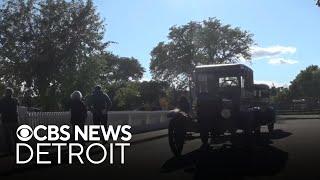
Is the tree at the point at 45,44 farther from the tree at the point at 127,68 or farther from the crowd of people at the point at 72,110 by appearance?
the tree at the point at 127,68

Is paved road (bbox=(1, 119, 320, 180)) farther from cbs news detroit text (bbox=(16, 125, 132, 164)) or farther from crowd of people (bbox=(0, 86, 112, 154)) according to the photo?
crowd of people (bbox=(0, 86, 112, 154))

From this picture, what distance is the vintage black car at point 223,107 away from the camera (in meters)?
14.2

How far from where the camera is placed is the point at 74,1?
5128 centimetres

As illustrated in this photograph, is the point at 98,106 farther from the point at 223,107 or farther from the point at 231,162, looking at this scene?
the point at 231,162

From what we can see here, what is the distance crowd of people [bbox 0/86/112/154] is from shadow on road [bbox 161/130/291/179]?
3.75m

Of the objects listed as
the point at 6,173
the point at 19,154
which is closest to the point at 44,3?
the point at 19,154

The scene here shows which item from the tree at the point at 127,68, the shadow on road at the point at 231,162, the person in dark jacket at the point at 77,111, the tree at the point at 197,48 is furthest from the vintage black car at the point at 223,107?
the tree at the point at 127,68

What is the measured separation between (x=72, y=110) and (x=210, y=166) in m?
6.25

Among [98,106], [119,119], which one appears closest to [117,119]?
[119,119]

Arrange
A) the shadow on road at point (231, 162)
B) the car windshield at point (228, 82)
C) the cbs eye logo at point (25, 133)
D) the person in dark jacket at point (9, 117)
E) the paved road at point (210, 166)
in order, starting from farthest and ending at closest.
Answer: the car windshield at point (228, 82), the cbs eye logo at point (25, 133), the person in dark jacket at point (9, 117), the shadow on road at point (231, 162), the paved road at point (210, 166)

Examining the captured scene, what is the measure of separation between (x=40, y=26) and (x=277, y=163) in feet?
131

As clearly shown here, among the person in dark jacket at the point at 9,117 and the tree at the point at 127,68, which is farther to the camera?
the tree at the point at 127,68

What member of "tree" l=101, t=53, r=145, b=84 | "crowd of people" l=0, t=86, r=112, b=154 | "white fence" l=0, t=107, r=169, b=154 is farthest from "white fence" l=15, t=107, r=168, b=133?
"tree" l=101, t=53, r=145, b=84

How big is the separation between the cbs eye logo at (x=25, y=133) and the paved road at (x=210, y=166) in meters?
3.44
